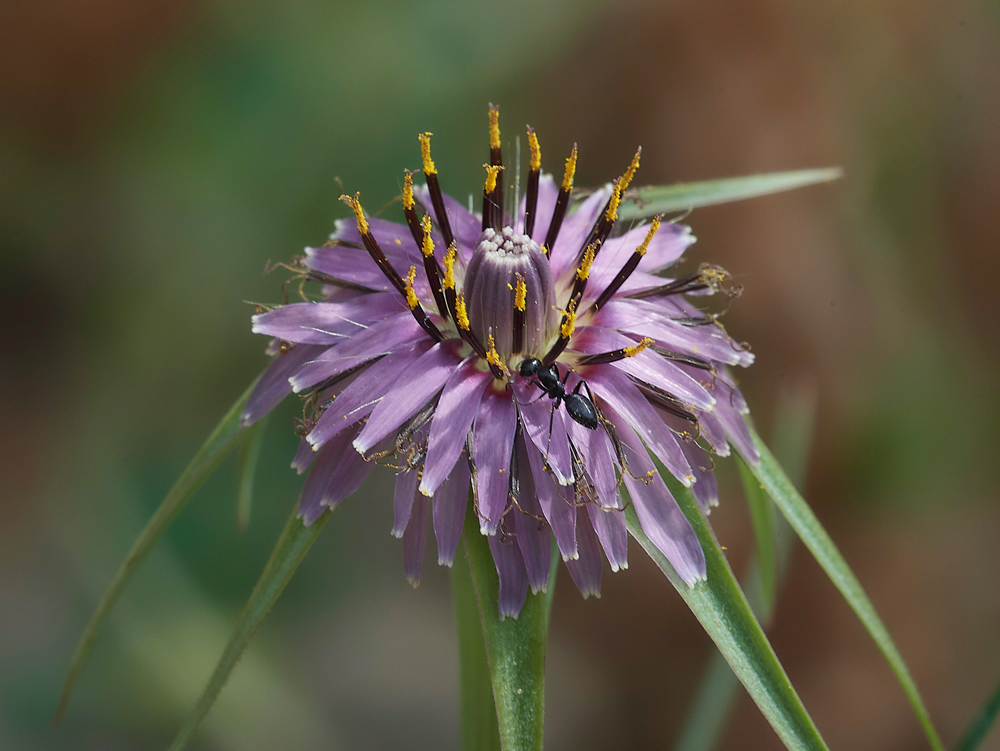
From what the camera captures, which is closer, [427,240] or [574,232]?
[427,240]

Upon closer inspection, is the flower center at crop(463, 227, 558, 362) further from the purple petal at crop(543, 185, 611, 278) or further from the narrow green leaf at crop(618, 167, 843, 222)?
the narrow green leaf at crop(618, 167, 843, 222)

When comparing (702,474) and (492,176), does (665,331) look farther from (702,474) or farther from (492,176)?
(492,176)

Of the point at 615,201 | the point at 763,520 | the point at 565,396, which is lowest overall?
the point at 763,520

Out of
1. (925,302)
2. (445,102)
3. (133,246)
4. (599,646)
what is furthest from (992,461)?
(133,246)

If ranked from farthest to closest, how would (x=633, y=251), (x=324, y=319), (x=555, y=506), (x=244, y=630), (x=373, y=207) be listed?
(x=373, y=207), (x=633, y=251), (x=324, y=319), (x=555, y=506), (x=244, y=630)

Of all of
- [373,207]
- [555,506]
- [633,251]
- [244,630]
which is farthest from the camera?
[373,207]

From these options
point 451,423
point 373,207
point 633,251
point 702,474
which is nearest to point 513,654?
point 451,423

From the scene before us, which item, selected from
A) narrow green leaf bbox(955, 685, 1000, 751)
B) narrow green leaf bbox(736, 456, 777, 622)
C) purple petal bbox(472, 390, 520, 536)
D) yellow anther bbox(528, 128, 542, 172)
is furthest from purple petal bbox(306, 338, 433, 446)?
narrow green leaf bbox(955, 685, 1000, 751)
